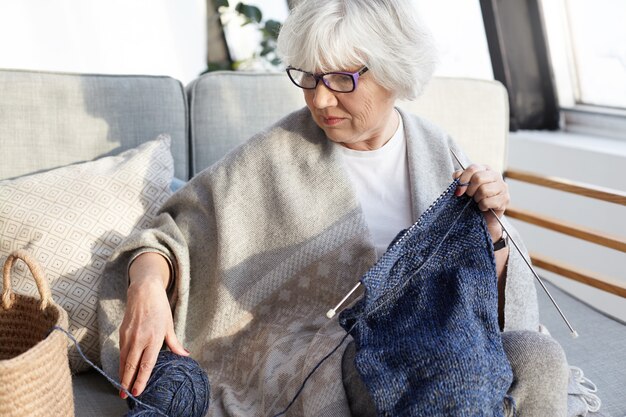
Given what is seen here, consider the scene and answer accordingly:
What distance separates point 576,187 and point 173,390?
1.29m

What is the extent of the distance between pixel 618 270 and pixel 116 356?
5.61 feet

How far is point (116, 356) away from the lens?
61.9 inches

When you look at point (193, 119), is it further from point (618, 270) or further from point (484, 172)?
point (618, 270)

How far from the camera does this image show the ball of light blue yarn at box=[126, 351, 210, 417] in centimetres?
131

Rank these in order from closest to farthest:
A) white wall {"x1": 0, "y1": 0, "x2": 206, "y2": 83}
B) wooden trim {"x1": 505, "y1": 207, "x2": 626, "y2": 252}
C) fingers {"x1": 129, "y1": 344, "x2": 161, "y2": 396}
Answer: fingers {"x1": 129, "y1": 344, "x2": 161, "y2": 396} < wooden trim {"x1": 505, "y1": 207, "x2": 626, "y2": 252} < white wall {"x1": 0, "y1": 0, "x2": 206, "y2": 83}

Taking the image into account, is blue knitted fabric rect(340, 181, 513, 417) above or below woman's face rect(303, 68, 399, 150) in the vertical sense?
below

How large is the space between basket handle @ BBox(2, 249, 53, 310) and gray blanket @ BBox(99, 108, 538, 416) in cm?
30

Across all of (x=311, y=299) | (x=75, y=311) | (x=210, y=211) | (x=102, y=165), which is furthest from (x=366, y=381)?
(x=102, y=165)

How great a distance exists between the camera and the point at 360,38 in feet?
4.78

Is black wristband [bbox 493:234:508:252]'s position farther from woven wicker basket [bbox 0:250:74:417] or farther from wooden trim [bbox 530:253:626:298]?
woven wicker basket [bbox 0:250:74:417]

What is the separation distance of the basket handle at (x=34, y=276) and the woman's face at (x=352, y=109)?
2.03ft

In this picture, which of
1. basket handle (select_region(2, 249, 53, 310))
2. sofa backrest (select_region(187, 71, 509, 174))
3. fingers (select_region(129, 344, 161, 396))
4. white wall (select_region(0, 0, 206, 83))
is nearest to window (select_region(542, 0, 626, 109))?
sofa backrest (select_region(187, 71, 509, 174))

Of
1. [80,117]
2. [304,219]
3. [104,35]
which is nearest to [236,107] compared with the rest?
[80,117]

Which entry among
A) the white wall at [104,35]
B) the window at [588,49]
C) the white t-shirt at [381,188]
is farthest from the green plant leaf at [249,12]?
the white t-shirt at [381,188]
